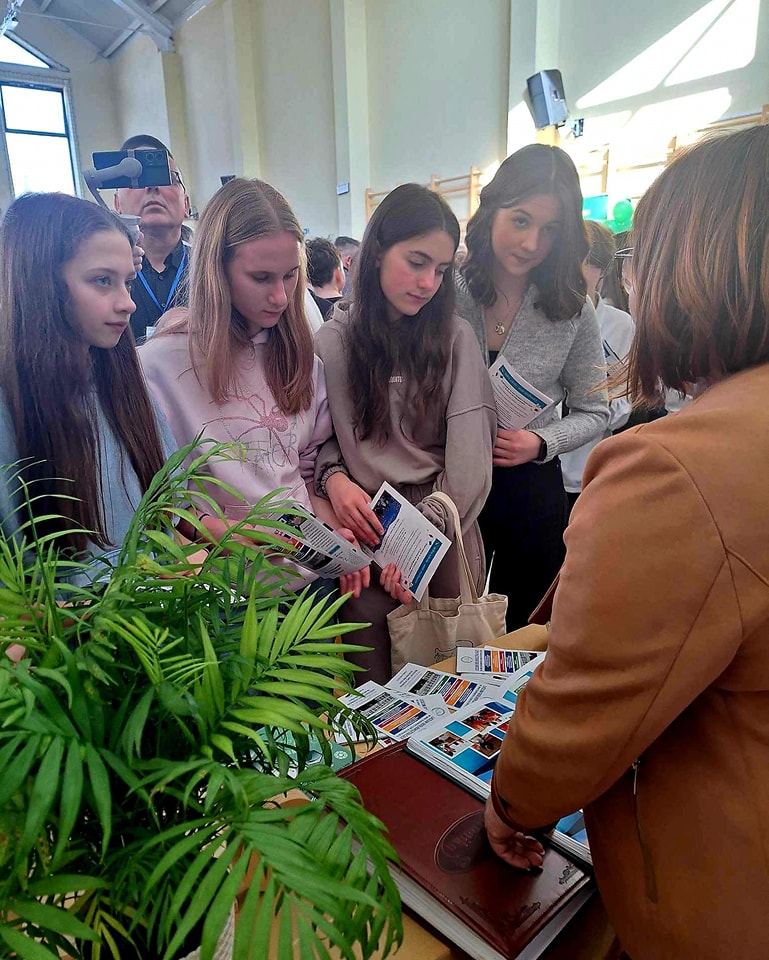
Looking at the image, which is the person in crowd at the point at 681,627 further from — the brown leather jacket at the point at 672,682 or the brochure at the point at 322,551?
the brochure at the point at 322,551

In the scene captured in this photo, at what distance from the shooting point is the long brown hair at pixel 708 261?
2.14 feet

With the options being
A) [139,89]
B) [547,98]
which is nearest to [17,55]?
[139,89]

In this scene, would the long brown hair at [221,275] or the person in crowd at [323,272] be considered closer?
the long brown hair at [221,275]

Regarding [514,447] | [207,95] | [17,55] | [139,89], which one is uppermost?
[17,55]

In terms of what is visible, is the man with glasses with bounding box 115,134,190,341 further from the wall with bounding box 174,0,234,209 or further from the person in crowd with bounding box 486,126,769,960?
the wall with bounding box 174,0,234,209

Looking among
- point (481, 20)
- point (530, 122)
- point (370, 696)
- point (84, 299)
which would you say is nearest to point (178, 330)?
point (84, 299)

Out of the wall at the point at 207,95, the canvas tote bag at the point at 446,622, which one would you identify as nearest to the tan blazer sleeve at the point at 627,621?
the canvas tote bag at the point at 446,622

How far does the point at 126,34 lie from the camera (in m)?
10.3

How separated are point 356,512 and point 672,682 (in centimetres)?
99

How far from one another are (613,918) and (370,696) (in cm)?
53

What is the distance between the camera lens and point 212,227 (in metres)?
1.38

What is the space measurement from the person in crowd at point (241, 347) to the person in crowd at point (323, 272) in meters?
2.49

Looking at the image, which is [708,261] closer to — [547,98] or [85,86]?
[547,98]

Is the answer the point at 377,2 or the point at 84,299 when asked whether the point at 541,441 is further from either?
the point at 377,2
